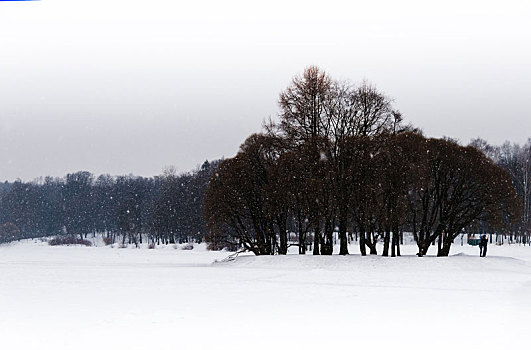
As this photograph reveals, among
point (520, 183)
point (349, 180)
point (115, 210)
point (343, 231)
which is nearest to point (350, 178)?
point (349, 180)

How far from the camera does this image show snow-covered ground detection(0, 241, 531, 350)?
40.6ft

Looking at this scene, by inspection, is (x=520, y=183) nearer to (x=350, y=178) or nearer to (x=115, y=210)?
(x=350, y=178)

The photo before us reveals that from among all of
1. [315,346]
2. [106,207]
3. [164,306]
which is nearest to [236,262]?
[164,306]

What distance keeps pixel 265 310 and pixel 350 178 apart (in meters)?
21.6

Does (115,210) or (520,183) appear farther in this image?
(115,210)

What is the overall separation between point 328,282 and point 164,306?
387 inches

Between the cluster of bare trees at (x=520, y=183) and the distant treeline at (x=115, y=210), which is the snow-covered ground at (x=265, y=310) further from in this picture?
the distant treeline at (x=115, y=210)

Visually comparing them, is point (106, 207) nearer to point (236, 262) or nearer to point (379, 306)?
point (236, 262)

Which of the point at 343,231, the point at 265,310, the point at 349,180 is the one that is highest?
the point at 349,180

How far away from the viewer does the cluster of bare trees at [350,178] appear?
36.8 metres

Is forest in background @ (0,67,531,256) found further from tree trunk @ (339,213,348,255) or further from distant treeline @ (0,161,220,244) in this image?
distant treeline @ (0,161,220,244)

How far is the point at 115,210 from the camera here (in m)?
122

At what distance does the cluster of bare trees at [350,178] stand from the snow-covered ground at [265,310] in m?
7.81

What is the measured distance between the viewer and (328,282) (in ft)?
83.4
